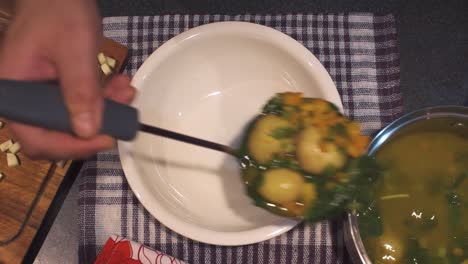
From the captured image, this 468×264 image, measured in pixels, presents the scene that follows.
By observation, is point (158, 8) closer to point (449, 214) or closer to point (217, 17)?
point (217, 17)

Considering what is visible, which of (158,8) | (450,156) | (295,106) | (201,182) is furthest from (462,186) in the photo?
(158,8)

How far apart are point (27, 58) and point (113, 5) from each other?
1.43ft

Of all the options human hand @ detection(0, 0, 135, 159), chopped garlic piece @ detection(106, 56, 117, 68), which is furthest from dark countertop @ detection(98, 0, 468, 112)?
human hand @ detection(0, 0, 135, 159)

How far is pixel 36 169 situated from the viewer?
94 cm

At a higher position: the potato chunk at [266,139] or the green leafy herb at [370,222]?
the potato chunk at [266,139]

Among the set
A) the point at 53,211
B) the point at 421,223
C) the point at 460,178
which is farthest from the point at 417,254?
the point at 53,211

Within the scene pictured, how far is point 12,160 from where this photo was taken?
3.06 feet

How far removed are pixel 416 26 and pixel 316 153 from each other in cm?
53

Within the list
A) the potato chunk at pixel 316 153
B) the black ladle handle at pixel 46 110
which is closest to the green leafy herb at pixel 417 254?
the potato chunk at pixel 316 153

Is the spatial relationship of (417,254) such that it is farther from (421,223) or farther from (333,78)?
(333,78)

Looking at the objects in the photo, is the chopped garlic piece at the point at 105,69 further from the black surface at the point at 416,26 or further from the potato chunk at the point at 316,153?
the potato chunk at the point at 316,153

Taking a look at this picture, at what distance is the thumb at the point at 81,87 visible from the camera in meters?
0.59

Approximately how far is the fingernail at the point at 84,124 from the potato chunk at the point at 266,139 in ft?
0.84

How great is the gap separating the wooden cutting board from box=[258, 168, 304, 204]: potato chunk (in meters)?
0.42
